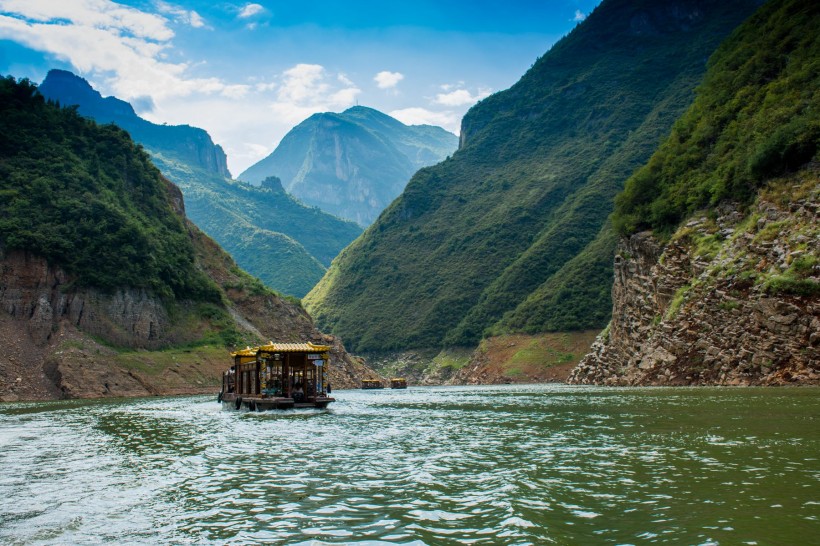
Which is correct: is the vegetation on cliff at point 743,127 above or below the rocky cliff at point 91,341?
above

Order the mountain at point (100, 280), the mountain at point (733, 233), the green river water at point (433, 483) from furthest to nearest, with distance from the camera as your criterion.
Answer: the mountain at point (100, 280), the mountain at point (733, 233), the green river water at point (433, 483)

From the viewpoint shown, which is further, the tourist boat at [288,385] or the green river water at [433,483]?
the tourist boat at [288,385]

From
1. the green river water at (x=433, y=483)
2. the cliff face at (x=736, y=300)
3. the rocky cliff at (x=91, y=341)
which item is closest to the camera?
the green river water at (x=433, y=483)

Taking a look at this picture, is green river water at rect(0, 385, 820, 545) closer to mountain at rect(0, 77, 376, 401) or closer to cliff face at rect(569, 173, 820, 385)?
cliff face at rect(569, 173, 820, 385)

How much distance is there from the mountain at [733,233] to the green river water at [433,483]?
861 inches

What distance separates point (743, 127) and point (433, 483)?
70.6 meters

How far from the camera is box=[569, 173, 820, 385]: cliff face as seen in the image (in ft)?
163

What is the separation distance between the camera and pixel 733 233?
63188 mm

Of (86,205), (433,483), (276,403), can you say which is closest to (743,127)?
(276,403)

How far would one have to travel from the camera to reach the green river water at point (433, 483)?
12203 millimetres

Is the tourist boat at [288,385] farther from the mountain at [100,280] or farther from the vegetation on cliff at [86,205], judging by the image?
the vegetation on cliff at [86,205]

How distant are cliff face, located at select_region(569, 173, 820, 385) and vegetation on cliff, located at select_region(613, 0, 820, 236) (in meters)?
3.33

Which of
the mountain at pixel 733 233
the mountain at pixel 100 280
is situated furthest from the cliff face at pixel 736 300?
the mountain at pixel 100 280

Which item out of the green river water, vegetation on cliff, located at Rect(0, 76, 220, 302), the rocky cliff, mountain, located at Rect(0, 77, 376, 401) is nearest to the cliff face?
the green river water
